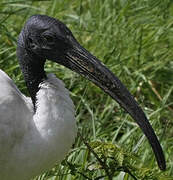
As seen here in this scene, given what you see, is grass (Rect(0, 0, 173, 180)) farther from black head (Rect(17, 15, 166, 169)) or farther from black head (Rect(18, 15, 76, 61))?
black head (Rect(18, 15, 76, 61))

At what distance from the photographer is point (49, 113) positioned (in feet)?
12.0

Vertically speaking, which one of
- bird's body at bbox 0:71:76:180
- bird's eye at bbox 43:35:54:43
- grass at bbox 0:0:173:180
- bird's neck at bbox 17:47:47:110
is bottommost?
grass at bbox 0:0:173:180

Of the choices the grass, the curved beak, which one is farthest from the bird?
the grass

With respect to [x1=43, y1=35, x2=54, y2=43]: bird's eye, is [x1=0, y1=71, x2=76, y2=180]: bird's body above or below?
below

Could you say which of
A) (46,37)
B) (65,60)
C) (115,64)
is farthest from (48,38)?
(115,64)

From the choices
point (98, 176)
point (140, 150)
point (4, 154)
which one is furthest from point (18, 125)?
point (140, 150)

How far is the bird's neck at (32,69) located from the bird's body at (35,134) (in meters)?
0.14

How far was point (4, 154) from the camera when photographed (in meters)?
3.67

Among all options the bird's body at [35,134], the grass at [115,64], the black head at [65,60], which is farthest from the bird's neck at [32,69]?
the grass at [115,64]

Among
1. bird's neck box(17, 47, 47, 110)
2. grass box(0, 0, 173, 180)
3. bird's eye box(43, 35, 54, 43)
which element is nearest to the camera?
bird's eye box(43, 35, 54, 43)

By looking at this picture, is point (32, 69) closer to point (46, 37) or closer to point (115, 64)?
point (46, 37)

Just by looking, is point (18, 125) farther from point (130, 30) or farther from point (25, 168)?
point (130, 30)

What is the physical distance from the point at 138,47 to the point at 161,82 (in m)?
0.37

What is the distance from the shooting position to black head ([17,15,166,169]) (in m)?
3.62
